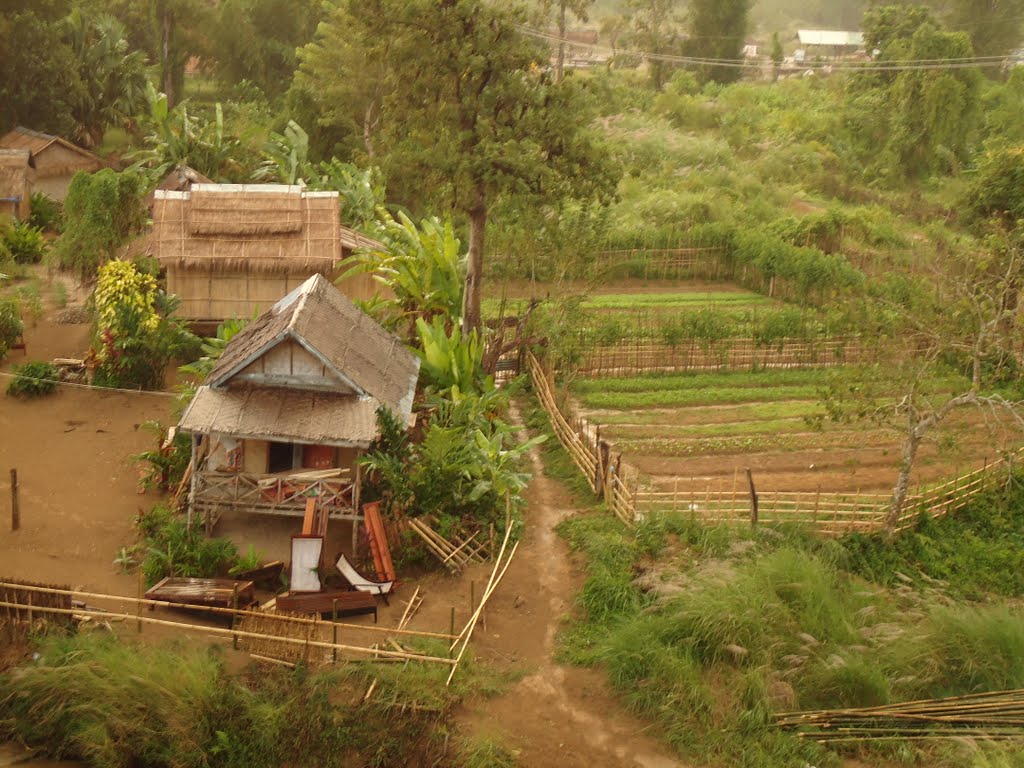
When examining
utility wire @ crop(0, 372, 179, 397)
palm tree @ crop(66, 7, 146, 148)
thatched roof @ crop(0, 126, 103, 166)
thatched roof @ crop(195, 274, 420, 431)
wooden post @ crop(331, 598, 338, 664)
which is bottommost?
wooden post @ crop(331, 598, 338, 664)

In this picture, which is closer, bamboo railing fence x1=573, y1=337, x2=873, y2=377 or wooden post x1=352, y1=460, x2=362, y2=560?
wooden post x1=352, y1=460, x2=362, y2=560

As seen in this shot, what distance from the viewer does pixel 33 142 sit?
3105cm

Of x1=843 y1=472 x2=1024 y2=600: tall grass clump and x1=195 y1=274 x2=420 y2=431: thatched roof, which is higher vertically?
x1=195 y1=274 x2=420 y2=431: thatched roof

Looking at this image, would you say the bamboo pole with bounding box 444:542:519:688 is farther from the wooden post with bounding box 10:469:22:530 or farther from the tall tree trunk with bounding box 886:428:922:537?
the wooden post with bounding box 10:469:22:530

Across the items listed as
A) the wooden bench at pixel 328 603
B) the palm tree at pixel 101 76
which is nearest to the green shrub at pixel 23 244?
the palm tree at pixel 101 76

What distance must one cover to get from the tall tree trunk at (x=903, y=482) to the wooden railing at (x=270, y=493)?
323 inches

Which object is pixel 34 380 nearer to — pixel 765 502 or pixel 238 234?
pixel 238 234

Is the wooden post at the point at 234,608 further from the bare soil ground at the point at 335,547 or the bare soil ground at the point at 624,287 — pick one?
the bare soil ground at the point at 624,287

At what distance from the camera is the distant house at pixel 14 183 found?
28812mm

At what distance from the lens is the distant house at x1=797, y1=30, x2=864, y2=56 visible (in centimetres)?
6384

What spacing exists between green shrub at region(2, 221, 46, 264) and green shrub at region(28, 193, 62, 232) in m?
2.00

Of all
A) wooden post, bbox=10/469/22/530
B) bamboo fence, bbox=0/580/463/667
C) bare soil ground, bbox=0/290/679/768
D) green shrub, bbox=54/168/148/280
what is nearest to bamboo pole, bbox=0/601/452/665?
bamboo fence, bbox=0/580/463/667

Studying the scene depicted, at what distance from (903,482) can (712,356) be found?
764 centimetres

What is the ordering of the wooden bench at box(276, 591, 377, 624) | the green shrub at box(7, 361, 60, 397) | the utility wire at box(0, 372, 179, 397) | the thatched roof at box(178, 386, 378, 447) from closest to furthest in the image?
the wooden bench at box(276, 591, 377, 624), the thatched roof at box(178, 386, 378, 447), the green shrub at box(7, 361, 60, 397), the utility wire at box(0, 372, 179, 397)
